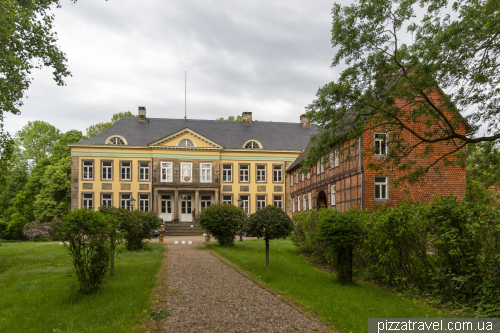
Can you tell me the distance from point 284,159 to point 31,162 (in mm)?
30587

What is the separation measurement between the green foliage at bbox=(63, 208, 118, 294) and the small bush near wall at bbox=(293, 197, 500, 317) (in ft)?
14.7

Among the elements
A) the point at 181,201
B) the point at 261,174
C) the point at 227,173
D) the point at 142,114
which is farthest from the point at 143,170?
the point at 261,174

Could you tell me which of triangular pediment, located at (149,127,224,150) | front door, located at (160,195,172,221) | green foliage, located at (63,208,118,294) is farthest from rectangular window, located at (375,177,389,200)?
front door, located at (160,195,172,221)

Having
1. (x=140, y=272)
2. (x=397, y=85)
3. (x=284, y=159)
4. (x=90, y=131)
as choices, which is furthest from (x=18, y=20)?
(x=90, y=131)

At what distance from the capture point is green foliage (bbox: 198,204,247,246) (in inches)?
734

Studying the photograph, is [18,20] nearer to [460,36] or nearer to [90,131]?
[460,36]

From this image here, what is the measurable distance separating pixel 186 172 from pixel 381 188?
19936mm

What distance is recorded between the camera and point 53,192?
39.0m

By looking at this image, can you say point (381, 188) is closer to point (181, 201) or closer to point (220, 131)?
point (181, 201)

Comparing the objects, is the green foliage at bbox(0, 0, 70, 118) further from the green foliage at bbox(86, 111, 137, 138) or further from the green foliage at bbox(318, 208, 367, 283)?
the green foliage at bbox(86, 111, 137, 138)

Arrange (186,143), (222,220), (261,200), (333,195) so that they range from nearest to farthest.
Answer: (222,220)
(333,195)
(186,143)
(261,200)

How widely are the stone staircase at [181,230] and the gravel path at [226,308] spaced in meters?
22.6

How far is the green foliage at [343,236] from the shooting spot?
8641mm

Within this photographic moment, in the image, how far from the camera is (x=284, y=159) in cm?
3928
